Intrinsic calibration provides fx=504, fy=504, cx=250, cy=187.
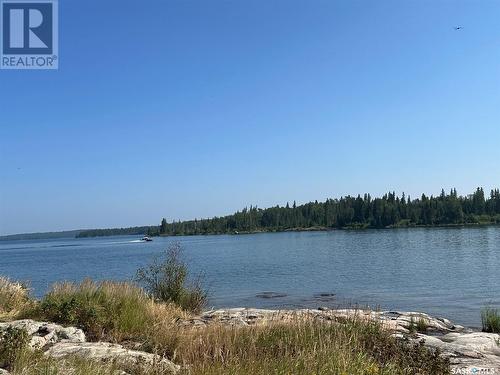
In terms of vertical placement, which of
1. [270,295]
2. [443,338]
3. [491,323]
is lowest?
[270,295]

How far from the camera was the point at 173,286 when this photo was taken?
16.0 meters

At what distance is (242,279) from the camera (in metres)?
34.0

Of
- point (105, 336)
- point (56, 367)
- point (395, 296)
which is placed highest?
point (56, 367)

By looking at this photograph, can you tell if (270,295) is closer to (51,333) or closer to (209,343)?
(51,333)

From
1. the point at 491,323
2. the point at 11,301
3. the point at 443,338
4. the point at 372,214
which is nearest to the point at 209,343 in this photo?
the point at 443,338

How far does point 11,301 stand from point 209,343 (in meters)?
8.05

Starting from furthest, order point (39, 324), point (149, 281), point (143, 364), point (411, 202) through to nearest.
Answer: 1. point (411, 202)
2. point (149, 281)
3. point (39, 324)
4. point (143, 364)

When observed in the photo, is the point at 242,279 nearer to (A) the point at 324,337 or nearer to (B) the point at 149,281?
(B) the point at 149,281

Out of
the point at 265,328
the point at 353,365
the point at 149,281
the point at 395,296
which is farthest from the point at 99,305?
the point at 395,296

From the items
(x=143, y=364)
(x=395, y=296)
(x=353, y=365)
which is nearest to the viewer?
(x=353, y=365)

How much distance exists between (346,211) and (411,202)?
1907cm

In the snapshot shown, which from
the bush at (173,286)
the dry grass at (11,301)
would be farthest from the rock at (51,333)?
the bush at (173,286)

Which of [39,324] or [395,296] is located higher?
[39,324]

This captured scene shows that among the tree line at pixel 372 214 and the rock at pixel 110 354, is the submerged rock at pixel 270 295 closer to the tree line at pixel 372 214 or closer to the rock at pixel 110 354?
the rock at pixel 110 354
